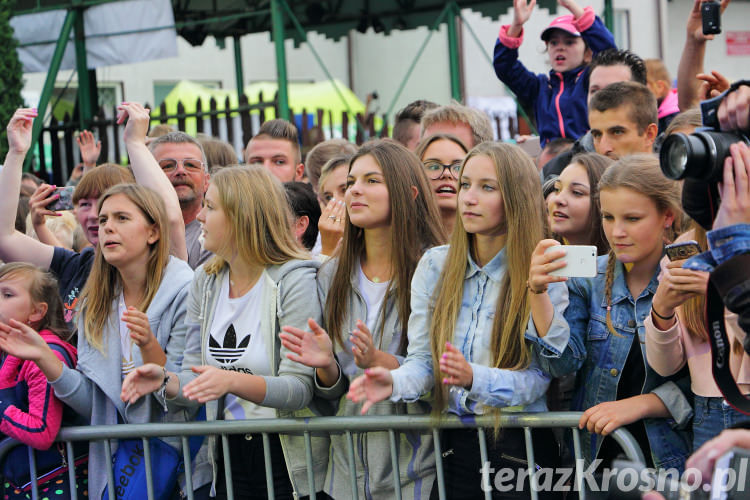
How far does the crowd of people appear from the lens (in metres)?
3.17

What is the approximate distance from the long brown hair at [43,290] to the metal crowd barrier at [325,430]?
0.56m

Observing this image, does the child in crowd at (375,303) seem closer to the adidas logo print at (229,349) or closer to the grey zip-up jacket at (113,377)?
the adidas logo print at (229,349)

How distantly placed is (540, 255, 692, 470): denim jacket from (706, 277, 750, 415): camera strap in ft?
1.67

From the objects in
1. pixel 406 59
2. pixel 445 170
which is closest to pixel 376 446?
pixel 445 170

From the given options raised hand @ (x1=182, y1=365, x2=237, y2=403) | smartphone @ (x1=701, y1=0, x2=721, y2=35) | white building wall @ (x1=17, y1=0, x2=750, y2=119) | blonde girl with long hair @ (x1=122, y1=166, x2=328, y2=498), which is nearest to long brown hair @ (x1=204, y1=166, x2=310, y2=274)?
blonde girl with long hair @ (x1=122, y1=166, x2=328, y2=498)

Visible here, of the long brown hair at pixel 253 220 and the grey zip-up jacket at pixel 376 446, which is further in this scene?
the long brown hair at pixel 253 220

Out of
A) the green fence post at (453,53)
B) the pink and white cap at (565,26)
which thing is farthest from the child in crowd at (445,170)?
the green fence post at (453,53)

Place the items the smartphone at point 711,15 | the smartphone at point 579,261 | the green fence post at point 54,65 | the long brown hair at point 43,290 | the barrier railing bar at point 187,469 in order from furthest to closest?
1. the green fence post at point 54,65
2. the smartphone at point 711,15
3. the long brown hair at point 43,290
4. the barrier railing bar at point 187,469
5. the smartphone at point 579,261

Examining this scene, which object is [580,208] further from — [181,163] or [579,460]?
[181,163]

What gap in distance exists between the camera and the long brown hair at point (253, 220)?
379cm

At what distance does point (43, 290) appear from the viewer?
4.18 metres

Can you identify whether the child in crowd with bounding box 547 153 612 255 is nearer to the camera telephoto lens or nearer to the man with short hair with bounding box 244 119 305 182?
the camera telephoto lens

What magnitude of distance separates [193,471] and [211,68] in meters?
15.2

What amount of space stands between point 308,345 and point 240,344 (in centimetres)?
43
